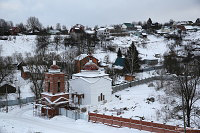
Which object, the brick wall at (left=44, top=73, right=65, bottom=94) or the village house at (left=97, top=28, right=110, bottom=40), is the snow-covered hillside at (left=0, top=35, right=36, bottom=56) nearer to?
the village house at (left=97, top=28, right=110, bottom=40)

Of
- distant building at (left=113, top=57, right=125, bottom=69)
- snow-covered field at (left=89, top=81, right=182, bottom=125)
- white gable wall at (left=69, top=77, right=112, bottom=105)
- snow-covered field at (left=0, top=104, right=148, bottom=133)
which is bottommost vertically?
snow-covered field at (left=0, top=104, right=148, bottom=133)

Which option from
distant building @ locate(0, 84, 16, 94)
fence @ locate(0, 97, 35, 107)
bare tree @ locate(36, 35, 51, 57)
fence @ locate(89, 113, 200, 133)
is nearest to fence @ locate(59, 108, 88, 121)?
fence @ locate(89, 113, 200, 133)

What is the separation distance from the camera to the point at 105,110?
90.5 ft

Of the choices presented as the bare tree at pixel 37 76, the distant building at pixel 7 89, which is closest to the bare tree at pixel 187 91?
the bare tree at pixel 37 76

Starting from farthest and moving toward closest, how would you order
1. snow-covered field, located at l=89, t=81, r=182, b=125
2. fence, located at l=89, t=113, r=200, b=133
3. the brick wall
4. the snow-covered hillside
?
the snow-covered hillside → the brick wall → snow-covered field, located at l=89, t=81, r=182, b=125 → fence, located at l=89, t=113, r=200, b=133

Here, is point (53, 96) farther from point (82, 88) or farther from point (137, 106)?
point (137, 106)

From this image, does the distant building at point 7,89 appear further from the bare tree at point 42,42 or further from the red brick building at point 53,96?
the bare tree at point 42,42

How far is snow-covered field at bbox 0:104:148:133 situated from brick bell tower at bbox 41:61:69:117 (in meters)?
1.48

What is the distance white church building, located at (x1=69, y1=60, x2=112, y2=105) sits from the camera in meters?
31.1

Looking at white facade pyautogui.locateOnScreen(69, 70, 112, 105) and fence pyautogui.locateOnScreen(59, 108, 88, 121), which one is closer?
fence pyautogui.locateOnScreen(59, 108, 88, 121)

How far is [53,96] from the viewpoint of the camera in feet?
87.8

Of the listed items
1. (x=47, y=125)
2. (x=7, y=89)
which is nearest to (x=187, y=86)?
(x=47, y=125)

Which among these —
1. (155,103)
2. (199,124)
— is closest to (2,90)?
(155,103)

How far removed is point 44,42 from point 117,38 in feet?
105
